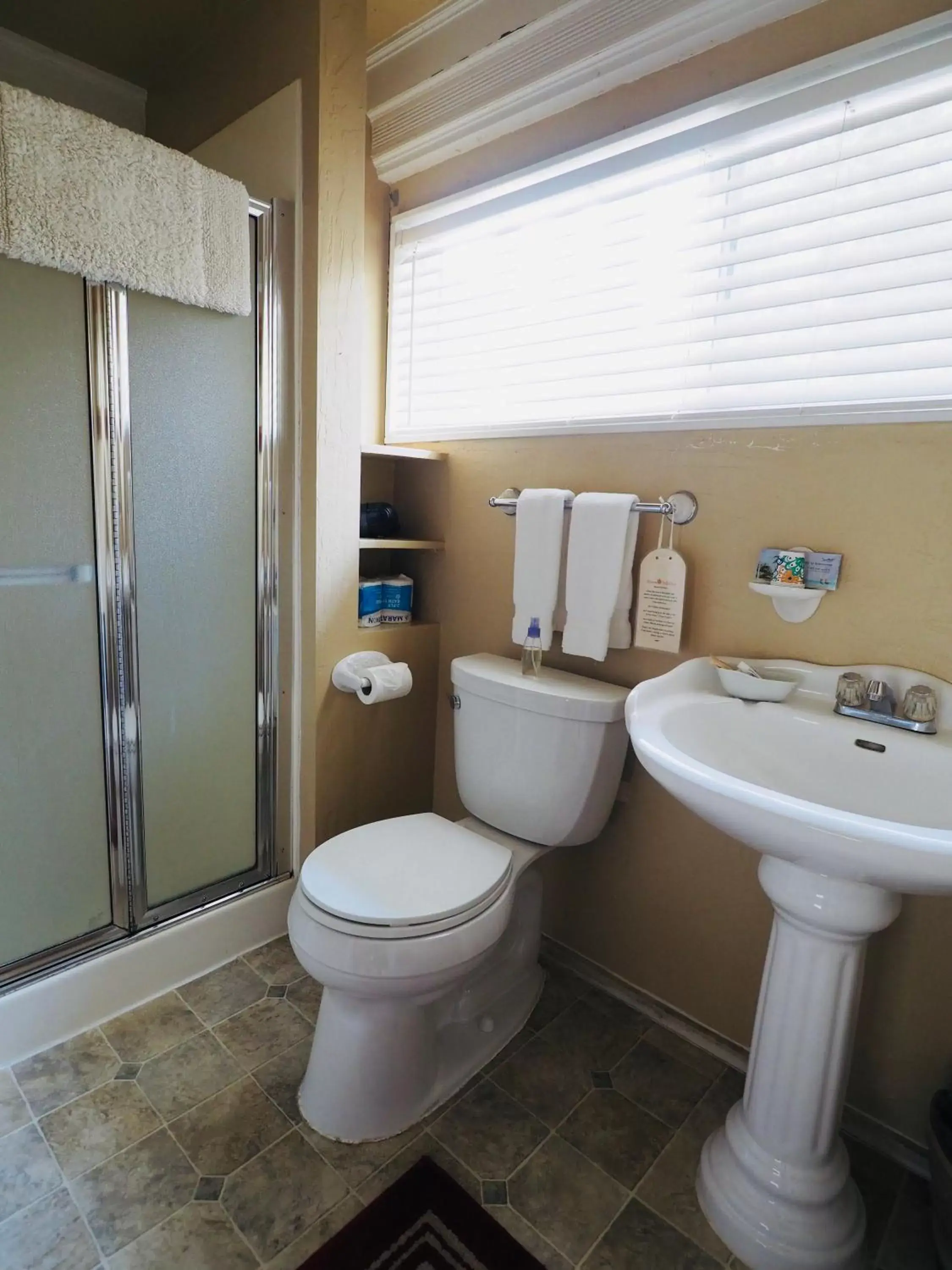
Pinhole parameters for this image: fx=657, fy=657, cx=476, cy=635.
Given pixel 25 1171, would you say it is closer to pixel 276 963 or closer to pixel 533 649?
pixel 276 963

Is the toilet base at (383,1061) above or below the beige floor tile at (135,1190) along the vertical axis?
above

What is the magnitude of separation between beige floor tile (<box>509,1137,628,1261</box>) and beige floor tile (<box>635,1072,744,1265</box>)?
61 mm

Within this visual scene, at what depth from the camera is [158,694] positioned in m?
1.48

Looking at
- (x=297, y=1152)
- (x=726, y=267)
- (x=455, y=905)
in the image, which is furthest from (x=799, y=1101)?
(x=726, y=267)

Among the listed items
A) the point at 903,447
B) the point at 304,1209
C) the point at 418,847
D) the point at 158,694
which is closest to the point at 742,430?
the point at 903,447

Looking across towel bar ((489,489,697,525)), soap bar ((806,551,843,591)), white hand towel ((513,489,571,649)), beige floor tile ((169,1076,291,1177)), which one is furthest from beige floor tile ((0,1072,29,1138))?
soap bar ((806,551,843,591))

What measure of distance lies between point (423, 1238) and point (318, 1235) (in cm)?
16

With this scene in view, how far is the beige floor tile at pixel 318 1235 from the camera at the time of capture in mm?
987

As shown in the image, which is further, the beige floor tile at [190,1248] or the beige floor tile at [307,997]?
the beige floor tile at [307,997]

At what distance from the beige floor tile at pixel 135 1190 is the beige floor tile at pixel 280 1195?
0.08 meters

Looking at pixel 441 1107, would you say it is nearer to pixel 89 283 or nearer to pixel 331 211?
pixel 89 283

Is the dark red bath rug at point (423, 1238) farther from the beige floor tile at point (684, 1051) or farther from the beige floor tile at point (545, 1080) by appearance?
the beige floor tile at point (684, 1051)

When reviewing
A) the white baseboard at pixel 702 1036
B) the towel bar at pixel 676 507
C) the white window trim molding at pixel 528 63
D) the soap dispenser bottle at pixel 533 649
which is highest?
the white window trim molding at pixel 528 63

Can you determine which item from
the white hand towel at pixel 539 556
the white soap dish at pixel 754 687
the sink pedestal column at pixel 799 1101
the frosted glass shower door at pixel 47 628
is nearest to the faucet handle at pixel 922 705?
the white soap dish at pixel 754 687
